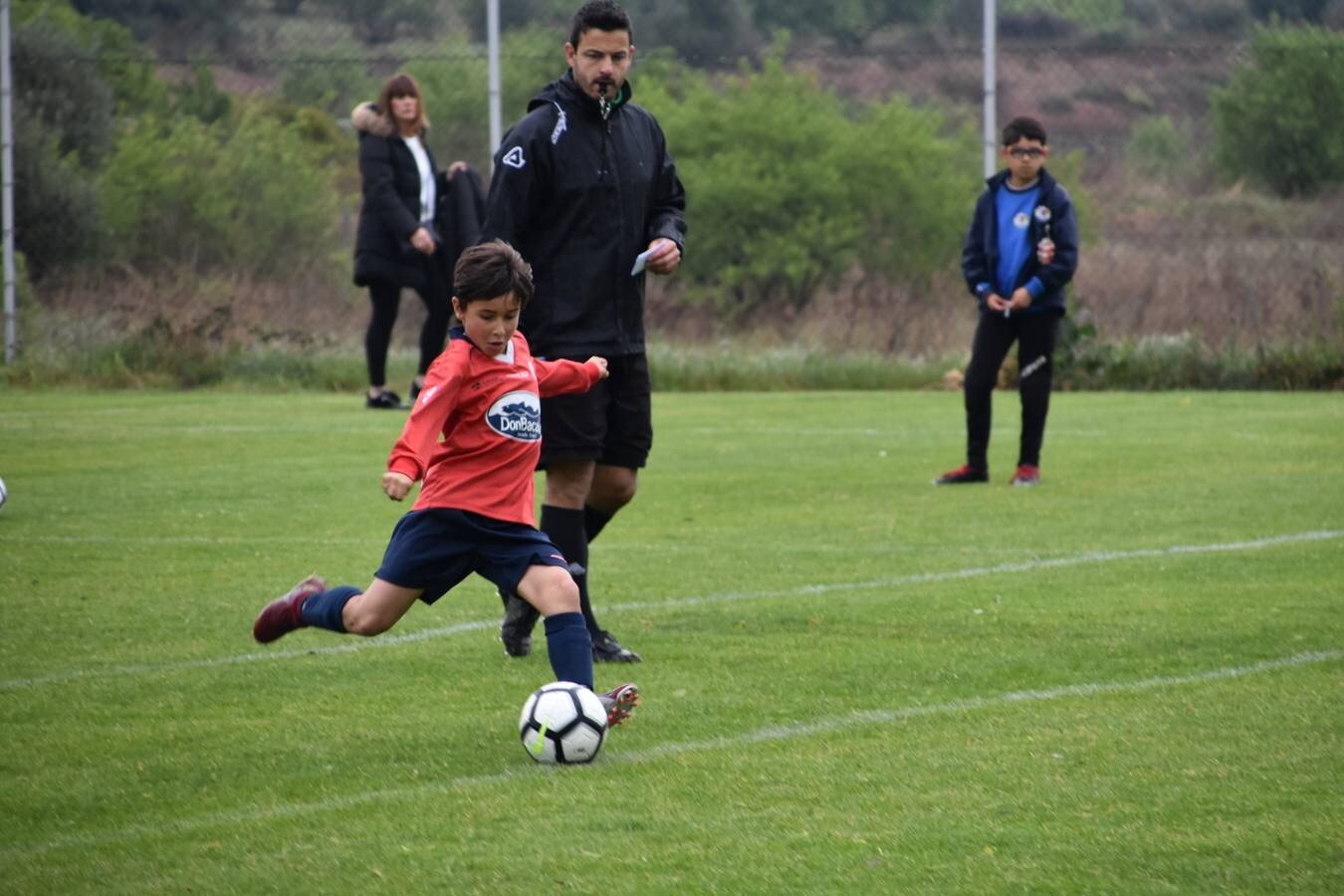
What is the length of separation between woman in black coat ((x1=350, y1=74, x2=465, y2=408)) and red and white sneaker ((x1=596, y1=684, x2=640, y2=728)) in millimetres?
10060

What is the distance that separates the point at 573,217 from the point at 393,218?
881 cm

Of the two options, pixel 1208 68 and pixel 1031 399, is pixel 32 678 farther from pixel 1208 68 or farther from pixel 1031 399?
pixel 1208 68

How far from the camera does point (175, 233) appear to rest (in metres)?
24.8

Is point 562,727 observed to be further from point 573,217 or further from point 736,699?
point 573,217

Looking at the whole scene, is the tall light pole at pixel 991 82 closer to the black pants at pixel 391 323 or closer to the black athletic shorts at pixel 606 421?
the black pants at pixel 391 323

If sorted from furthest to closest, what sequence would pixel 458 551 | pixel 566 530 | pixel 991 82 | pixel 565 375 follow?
pixel 991 82, pixel 566 530, pixel 565 375, pixel 458 551

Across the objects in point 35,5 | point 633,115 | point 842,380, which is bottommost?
A: point 842,380

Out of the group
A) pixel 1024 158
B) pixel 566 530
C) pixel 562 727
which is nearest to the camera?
pixel 562 727

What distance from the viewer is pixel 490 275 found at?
5.44 meters

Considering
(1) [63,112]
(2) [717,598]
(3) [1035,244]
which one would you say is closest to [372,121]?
(3) [1035,244]

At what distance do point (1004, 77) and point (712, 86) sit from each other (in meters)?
5.39

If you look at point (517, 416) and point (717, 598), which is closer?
point (517, 416)

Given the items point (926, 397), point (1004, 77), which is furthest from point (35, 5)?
point (926, 397)

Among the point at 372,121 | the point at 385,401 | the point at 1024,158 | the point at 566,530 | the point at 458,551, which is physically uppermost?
the point at 372,121
